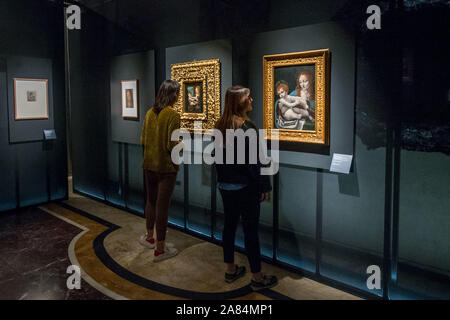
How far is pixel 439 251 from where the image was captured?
9.52 feet


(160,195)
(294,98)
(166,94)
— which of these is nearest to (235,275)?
(160,195)

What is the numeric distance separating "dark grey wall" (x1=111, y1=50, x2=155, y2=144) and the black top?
7.68ft

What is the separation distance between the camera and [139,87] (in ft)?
17.7

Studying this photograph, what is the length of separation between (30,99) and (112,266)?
3.29 metres

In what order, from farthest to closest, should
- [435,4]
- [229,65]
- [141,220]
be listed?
1. [141,220]
2. [229,65]
3. [435,4]

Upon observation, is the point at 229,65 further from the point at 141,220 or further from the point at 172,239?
the point at 141,220

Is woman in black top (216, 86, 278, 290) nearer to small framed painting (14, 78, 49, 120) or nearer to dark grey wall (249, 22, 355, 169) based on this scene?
dark grey wall (249, 22, 355, 169)

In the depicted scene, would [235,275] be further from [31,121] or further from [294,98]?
[31,121]

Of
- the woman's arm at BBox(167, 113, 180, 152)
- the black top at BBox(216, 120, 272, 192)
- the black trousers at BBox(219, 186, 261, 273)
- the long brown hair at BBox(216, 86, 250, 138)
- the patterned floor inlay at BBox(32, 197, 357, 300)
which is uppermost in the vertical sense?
the long brown hair at BBox(216, 86, 250, 138)

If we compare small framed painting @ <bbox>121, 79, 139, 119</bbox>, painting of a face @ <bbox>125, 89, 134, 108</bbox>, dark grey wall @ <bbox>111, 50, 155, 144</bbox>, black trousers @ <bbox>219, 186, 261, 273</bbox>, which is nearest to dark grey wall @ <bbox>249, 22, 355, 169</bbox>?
black trousers @ <bbox>219, 186, 261, 273</bbox>

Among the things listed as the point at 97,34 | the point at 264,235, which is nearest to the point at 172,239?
the point at 264,235

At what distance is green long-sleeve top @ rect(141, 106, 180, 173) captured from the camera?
3.84 meters
